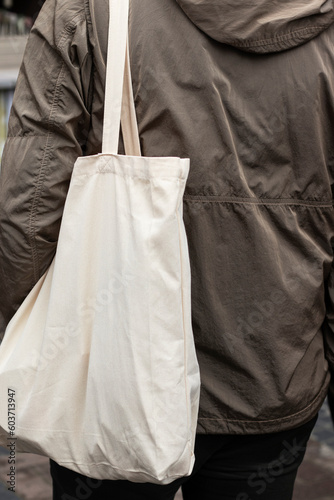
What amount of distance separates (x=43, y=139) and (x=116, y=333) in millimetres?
480

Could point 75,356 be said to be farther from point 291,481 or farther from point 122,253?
point 291,481

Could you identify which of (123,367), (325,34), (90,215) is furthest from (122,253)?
(325,34)

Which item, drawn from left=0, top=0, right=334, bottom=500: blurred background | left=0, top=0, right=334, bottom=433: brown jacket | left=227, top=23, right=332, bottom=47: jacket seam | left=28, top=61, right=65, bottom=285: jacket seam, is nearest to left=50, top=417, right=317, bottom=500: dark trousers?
left=0, top=0, right=334, bottom=433: brown jacket

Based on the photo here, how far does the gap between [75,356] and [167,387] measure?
219 mm

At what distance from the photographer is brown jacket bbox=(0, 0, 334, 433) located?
1708mm

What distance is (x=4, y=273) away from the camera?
1.82 m

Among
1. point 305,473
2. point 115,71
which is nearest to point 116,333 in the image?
point 115,71

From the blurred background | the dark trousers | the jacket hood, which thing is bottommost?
the blurred background

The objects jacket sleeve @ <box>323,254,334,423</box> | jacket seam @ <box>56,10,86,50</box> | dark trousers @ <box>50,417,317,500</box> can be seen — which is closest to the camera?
jacket seam @ <box>56,10,86,50</box>

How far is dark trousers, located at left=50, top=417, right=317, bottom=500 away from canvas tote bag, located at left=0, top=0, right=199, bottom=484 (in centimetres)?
15

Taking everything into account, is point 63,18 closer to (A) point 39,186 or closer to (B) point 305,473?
(A) point 39,186

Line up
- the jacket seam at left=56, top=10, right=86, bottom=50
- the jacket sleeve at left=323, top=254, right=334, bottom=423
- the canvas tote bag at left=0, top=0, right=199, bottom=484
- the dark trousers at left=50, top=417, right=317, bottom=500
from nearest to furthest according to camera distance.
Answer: the canvas tote bag at left=0, top=0, right=199, bottom=484 < the jacket seam at left=56, top=10, right=86, bottom=50 < the dark trousers at left=50, top=417, right=317, bottom=500 < the jacket sleeve at left=323, top=254, right=334, bottom=423

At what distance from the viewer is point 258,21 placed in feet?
5.64

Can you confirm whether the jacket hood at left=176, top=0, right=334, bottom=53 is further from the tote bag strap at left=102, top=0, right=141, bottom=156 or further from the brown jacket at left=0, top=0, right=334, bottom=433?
the tote bag strap at left=102, top=0, right=141, bottom=156
